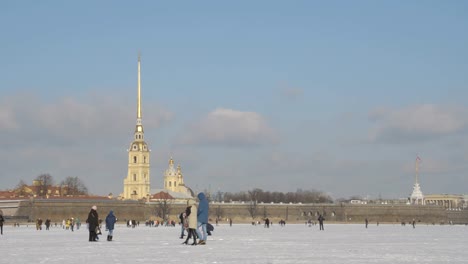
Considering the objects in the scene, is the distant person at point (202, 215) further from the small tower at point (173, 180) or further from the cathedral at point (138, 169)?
the small tower at point (173, 180)

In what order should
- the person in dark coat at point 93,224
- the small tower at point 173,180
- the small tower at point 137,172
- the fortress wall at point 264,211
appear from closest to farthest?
the person in dark coat at point 93,224
the fortress wall at point 264,211
the small tower at point 137,172
the small tower at point 173,180

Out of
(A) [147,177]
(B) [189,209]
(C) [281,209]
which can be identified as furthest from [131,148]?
(B) [189,209]

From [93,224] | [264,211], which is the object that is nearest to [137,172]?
[264,211]

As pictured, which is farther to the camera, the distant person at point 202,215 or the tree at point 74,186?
the tree at point 74,186

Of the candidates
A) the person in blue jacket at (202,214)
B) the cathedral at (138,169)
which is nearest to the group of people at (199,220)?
the person in blue jacket at (202,214)

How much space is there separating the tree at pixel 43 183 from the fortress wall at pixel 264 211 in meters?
23.1

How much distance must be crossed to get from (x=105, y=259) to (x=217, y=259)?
2.38 metres

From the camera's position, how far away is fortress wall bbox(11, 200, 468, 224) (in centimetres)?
13450

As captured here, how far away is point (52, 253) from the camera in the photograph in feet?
69.2

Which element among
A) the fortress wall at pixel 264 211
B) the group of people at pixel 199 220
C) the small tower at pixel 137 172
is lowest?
the group of people at pixel 199 220

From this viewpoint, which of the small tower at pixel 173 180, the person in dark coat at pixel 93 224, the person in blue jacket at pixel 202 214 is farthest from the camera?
the small tower at pixel 173 180

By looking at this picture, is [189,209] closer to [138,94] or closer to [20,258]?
[20,258]

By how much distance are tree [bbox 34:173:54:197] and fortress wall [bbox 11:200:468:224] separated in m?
23.1

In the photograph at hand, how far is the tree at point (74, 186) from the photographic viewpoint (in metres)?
174
